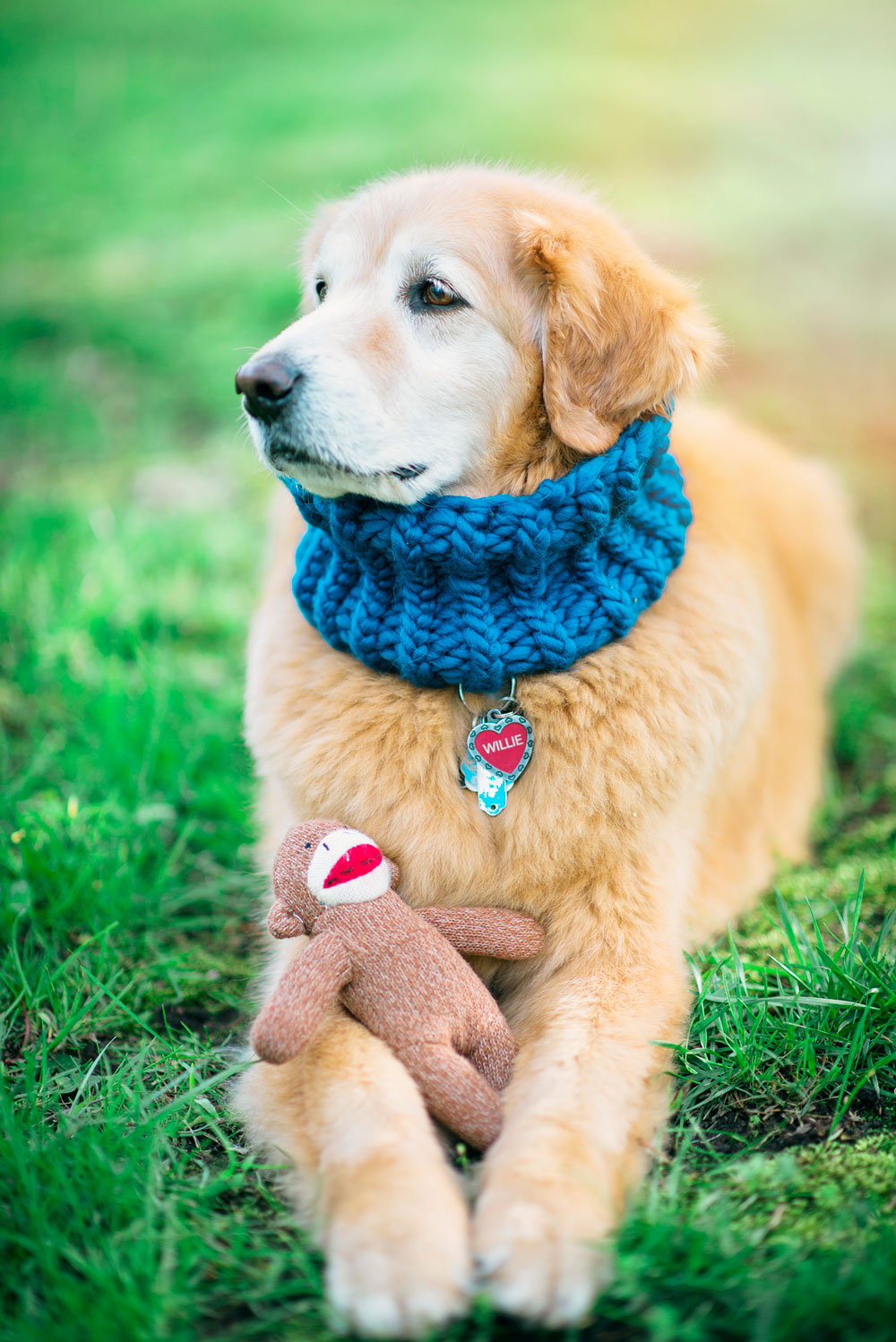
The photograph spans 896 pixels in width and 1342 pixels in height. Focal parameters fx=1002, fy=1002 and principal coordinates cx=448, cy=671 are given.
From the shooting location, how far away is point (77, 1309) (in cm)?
145

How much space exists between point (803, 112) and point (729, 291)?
420 cm

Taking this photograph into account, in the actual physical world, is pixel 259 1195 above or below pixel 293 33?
below

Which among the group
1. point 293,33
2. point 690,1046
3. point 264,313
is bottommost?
point 690,1046

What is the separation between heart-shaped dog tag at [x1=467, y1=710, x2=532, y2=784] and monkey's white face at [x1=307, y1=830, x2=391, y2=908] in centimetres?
33

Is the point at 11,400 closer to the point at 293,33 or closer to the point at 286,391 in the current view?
the point at 286,391

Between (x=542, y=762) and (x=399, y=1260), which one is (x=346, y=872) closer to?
(x=542, y=762)

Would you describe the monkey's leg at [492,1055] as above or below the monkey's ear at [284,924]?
below

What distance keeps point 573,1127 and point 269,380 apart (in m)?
1.53

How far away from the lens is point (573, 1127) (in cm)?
170

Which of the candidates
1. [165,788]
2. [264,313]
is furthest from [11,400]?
[165,788]

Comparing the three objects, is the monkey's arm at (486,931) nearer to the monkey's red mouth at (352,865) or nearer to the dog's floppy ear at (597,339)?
the monkey's red mouth at (352,865)

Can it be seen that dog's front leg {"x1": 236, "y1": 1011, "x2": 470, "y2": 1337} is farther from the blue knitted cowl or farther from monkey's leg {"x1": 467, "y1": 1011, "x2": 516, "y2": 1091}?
the blue knitted cowl

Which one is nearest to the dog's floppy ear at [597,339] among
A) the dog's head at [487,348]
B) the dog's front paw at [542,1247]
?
the dog's head at [487,348]

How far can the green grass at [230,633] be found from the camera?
5.23ft
